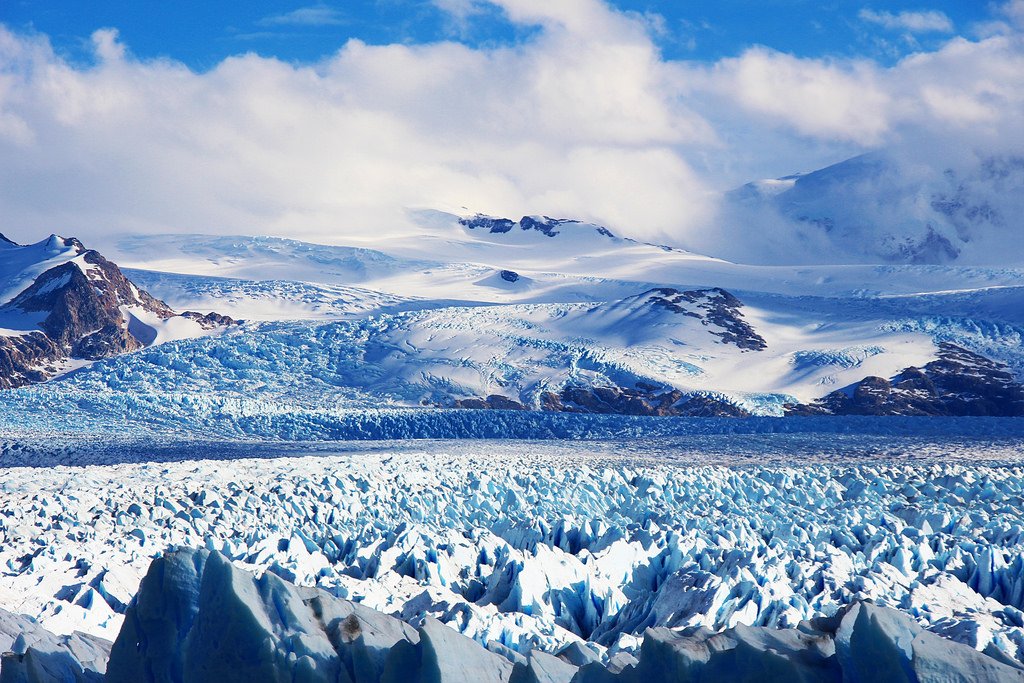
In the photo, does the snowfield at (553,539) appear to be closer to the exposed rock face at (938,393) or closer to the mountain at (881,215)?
the exposed rock face at (938,393)

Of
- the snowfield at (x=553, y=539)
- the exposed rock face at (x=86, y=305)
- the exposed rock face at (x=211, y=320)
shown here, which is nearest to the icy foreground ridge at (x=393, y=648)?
the snowfield at (x=553, y=539)

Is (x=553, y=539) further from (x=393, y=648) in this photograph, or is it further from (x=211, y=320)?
(x=211, y=320)

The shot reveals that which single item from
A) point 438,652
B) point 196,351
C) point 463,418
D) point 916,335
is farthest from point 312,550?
point 916,335

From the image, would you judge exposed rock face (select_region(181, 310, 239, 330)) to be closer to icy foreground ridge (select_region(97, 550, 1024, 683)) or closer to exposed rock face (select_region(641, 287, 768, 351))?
exposed rock face (select_region(641, 287, 768, 351))

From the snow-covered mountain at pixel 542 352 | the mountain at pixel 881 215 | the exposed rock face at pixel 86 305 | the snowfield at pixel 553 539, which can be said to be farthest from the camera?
the mountain at pixel 881 215

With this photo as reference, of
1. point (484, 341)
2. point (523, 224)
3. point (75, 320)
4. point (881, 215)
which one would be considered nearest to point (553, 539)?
point (484, 341)
